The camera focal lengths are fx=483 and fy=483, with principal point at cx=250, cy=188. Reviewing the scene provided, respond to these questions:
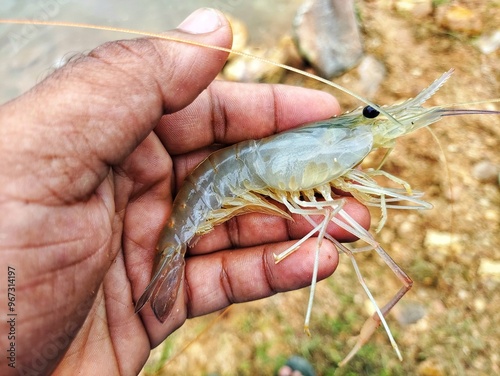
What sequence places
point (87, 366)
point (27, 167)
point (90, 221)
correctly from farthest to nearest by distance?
point (87, 366) → point (90, 221) → point (27, 167)

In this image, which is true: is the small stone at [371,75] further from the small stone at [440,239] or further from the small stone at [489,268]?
the small stone at [489,268]

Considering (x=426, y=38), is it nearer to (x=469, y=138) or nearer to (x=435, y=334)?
(x=469, y=138)

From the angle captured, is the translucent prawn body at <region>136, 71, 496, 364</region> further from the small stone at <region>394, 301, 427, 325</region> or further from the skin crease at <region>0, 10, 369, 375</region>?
the small stone at <region>394, 301, 427, 325</region>

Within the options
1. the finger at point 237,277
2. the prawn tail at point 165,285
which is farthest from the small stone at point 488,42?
the prawn tail at point 165,285

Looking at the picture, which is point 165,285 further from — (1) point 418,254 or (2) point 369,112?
(1) point 418,254

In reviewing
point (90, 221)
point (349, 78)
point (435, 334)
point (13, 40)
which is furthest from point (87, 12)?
point (435, 334)

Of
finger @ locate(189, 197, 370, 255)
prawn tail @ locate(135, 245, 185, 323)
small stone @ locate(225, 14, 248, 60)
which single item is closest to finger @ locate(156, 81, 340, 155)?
finger @ locate(189, 197, 370, 255)
